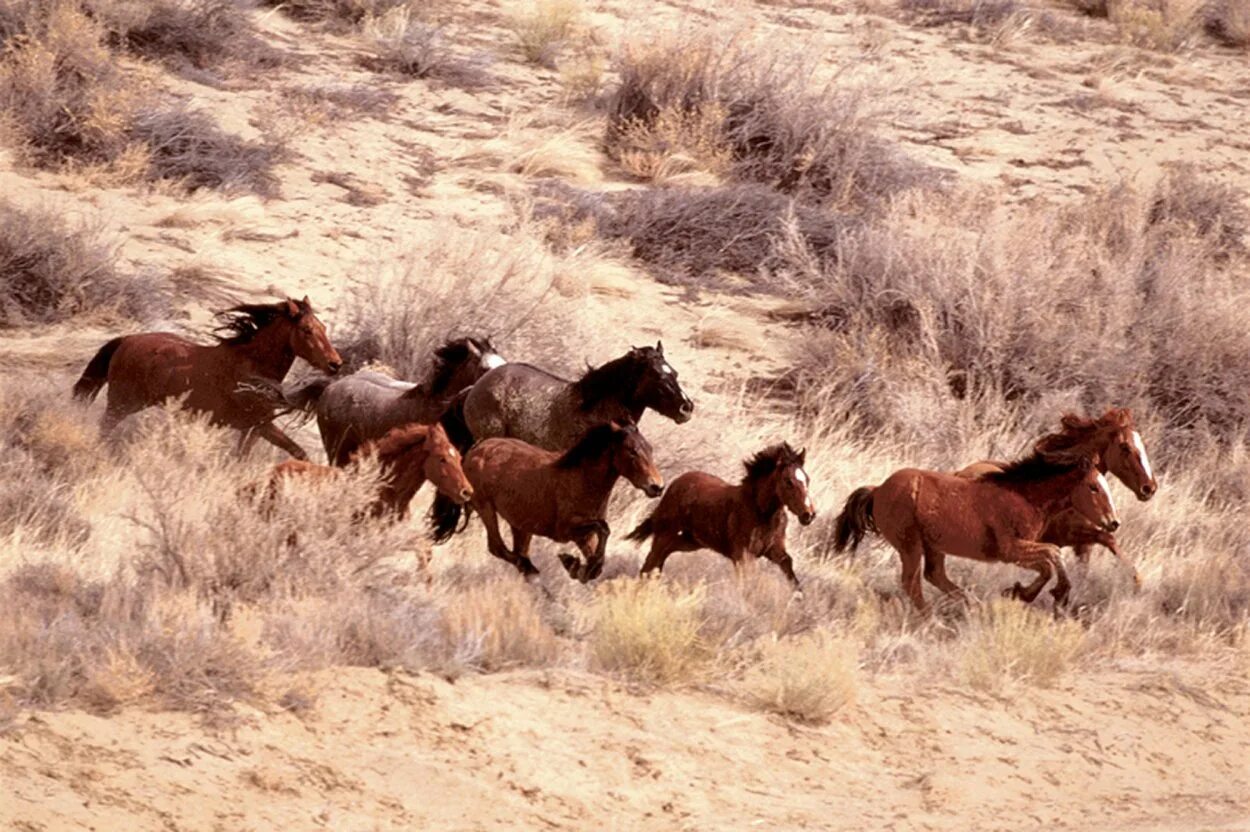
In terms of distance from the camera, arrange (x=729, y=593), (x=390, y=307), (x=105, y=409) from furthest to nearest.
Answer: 1. (x=390, y=307)
2. (x=105, y=409)
3. (x=729, y=593)

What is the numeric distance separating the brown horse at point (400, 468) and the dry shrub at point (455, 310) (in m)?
4.34

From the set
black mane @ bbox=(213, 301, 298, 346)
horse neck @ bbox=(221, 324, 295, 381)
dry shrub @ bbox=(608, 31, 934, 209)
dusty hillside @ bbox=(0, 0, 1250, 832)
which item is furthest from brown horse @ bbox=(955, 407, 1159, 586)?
dry shrub @ bbox=(608, 31, 934, 209)

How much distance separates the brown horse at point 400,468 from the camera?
10781mm

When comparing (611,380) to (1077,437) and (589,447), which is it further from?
(1077,437)

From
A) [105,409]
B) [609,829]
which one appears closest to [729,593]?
[609,829]

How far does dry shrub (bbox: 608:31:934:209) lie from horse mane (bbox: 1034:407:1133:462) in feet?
28.9

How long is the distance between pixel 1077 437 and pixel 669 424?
11.5 ft

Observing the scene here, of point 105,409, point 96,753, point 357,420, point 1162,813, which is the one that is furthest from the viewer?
point 105,409

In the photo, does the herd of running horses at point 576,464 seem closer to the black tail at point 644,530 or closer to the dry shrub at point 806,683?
the black tail at point 644,530

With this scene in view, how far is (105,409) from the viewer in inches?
541

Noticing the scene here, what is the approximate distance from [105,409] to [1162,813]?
701 centimetres

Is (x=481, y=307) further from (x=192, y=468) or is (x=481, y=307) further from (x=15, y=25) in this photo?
(x=15, y=25)

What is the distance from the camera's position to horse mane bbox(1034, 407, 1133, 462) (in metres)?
11.6

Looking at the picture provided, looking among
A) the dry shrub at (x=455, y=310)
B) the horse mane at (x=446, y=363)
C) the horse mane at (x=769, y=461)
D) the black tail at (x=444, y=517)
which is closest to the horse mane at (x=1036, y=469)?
the horse mane at (x=769, y=461)
